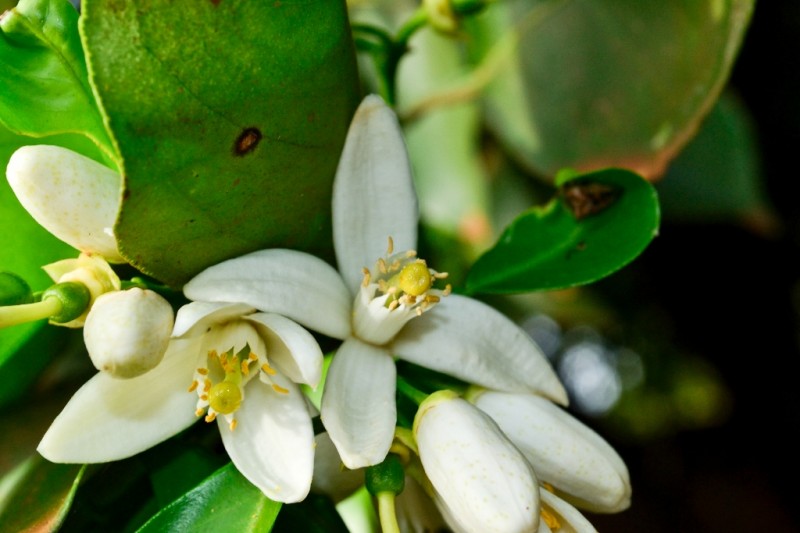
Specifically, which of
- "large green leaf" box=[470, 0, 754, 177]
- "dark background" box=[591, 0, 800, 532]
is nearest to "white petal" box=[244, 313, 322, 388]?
"large green leaf" box=[470, 0, 754, 177]

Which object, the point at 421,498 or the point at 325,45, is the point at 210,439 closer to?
the point at 421,498

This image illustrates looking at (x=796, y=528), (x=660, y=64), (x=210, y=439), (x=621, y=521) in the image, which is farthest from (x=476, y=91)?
(x=796, y=528)

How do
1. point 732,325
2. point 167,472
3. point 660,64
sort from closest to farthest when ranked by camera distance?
1. point 167,472
2. point 660,64
3. point 732,325

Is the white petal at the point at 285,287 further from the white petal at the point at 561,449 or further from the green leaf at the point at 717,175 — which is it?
the green leaf at the point at 717,175

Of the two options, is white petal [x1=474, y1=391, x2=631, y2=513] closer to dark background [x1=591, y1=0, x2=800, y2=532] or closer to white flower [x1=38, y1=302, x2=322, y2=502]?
white flower [x1=38, y1=302, x2=322, y2=502]

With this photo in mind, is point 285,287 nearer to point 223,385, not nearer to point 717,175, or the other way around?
point 223,385
